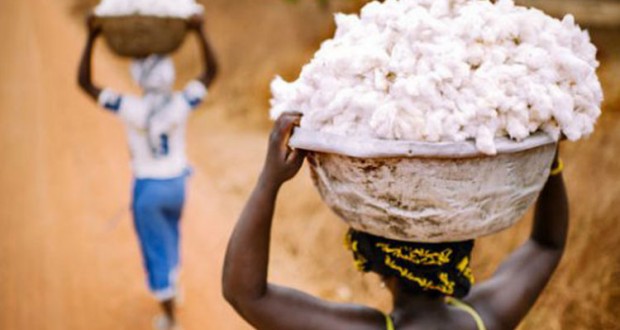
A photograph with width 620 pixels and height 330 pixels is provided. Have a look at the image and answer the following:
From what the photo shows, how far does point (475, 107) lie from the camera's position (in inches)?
64.7

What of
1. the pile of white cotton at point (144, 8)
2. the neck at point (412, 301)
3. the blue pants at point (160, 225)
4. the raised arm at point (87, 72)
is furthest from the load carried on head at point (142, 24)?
the neck at point (412, 301)

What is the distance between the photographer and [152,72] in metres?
4.32

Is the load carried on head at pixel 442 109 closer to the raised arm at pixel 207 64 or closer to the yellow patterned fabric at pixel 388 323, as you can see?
the yellow patterned fabric at pixel 388 323

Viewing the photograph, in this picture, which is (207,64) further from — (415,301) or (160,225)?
(415,301)

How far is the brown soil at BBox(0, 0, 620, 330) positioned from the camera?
5137mm

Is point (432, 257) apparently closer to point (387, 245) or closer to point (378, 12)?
point (387, 245)

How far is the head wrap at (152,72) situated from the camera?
4320 millimetres

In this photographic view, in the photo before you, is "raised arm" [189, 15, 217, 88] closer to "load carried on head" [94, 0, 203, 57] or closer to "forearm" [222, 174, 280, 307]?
"load carried on head" [94, 0, 203, 57]

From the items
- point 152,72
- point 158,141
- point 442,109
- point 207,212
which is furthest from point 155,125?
point 442,109

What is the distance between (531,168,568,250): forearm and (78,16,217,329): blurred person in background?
2.61 m

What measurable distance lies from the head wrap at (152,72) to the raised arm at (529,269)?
262cm

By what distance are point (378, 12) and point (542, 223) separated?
3.25ft

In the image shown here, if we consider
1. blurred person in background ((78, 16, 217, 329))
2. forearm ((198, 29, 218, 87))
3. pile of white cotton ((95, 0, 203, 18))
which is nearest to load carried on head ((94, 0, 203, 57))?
pile of white cotton ((95, 0, 203, 18))

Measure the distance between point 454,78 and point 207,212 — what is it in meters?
5.65
